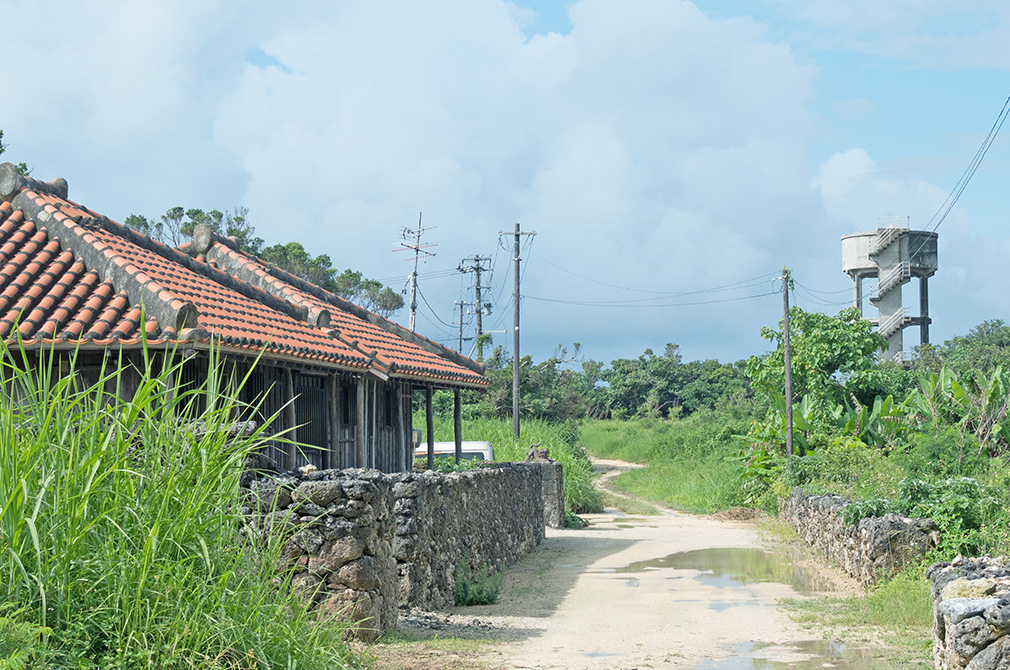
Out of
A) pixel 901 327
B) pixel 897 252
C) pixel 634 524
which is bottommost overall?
pixel 634 524

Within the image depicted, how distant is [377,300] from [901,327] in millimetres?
29262

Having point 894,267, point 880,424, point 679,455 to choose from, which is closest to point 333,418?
point 880,424

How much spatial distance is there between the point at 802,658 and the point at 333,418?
7.13m

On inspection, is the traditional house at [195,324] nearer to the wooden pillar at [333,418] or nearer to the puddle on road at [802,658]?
the wooden pillar at [333,418]

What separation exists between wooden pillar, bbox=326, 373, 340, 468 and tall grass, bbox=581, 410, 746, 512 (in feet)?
56.8

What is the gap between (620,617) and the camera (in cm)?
1091

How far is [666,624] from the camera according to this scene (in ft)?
34.2

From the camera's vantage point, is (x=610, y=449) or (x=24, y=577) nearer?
(x=24, y=577)

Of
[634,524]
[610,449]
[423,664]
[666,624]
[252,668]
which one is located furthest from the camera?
[610,449]

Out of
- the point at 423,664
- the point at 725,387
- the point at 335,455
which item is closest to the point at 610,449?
the point at 725,387

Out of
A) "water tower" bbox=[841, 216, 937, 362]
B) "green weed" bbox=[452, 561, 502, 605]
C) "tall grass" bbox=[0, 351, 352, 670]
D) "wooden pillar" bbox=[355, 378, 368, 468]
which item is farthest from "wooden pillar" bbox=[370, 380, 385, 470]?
"water tower" bbox=[841, 216, 937, 362]

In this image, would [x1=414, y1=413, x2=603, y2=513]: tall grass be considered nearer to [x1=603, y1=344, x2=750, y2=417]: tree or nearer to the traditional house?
the traditional house

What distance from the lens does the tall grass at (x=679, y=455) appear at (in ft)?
97.2

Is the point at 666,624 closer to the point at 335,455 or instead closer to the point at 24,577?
the point at 335,455
